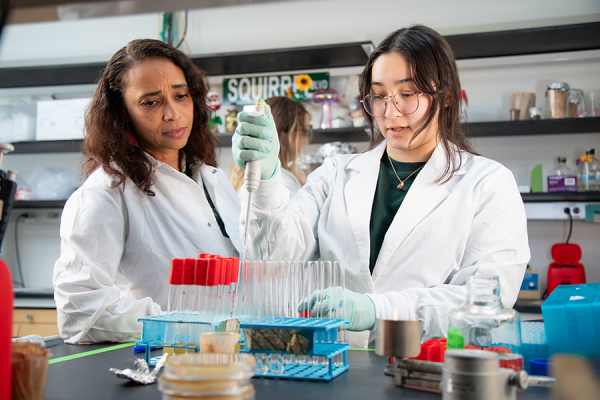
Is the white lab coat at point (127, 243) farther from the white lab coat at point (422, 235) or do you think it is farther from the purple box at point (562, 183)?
the purple box at point (562, 183)

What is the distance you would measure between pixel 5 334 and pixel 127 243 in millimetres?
945

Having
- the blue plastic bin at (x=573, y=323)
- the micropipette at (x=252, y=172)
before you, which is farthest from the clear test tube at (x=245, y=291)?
the blue plastic bin at (x=573, y=323)

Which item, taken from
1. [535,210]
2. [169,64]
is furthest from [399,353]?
[535,210]

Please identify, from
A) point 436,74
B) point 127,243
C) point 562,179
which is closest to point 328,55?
point 562,179

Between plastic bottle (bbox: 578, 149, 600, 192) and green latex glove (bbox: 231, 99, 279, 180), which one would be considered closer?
green latex glove (bbox: 231, 99, 279, 180)

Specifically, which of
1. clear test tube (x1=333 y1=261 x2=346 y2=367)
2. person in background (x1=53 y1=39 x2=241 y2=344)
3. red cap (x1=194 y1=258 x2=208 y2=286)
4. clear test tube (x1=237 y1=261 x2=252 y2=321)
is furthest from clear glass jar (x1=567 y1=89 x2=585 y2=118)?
red cap (x1=194 y1=258 x2=208 y2=286)

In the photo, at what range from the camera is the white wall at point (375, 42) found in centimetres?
332

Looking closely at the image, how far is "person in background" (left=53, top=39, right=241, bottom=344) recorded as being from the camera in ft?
4.62

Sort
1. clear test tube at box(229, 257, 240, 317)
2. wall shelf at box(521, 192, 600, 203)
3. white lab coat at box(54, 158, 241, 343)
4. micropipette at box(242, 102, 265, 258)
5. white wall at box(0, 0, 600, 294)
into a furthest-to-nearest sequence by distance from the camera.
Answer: white wall at box(0, 0, 600, 294) < wall shelf at box(521, 192, 600, 203) < white lab coat at box(54, 158, 241, 343) < micropipette at box(242, 102, 265, 258) < clear test tube at box(229, 257, 240, 317)

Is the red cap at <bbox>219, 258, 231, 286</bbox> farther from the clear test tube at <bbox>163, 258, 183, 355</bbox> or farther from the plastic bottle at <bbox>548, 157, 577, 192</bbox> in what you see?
the plastic bottle at <bbox>548, 157, 577, 192</bbox>

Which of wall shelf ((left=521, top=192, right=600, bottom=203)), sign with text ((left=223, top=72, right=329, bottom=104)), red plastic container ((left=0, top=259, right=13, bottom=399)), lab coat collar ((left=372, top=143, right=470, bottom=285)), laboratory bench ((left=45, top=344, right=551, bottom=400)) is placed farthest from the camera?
sign with text ((left=223, top=72, right=329, bottom=104))

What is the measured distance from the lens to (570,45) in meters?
3.19

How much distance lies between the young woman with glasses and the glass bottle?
1.10ft

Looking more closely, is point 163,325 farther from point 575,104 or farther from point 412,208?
point 575,104
